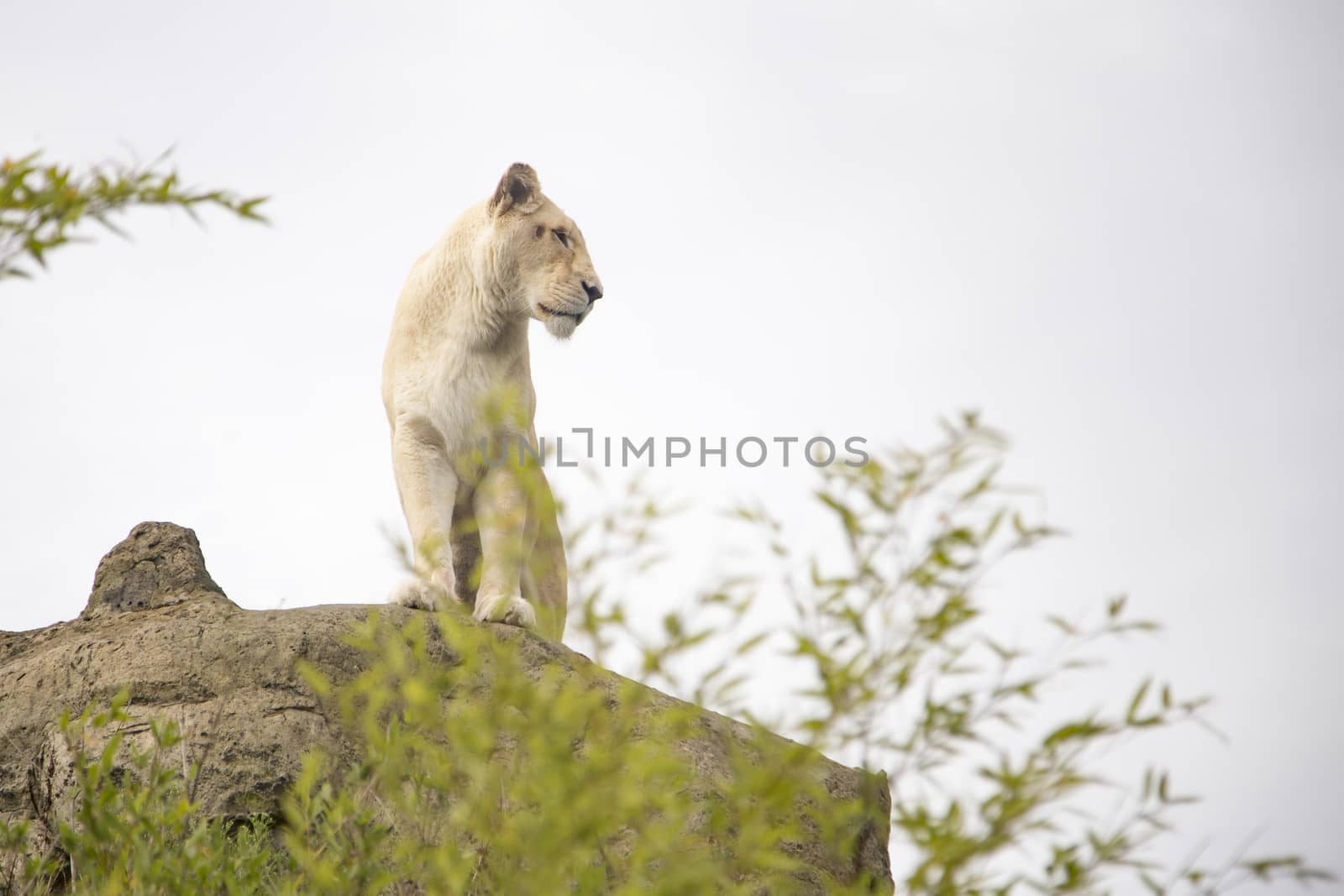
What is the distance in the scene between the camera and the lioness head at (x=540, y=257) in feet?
23.2

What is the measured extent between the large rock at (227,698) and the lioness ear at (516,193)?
2346mm

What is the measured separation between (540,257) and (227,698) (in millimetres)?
2765

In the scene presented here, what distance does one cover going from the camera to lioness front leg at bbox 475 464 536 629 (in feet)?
Result: 20.2

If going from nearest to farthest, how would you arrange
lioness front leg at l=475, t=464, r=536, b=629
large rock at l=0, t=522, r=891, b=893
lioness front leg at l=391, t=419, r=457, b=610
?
1. large rock at l=0, t=522, r=891, b=893
2. lioness front leg at l=475, t=464, r=536, b=629
3. lioness front leg at l=391, t=419, r=457, b=610

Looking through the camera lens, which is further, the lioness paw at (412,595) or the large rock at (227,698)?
the lioness paw at (412,595)

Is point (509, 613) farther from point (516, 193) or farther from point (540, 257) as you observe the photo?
point (516, 193)

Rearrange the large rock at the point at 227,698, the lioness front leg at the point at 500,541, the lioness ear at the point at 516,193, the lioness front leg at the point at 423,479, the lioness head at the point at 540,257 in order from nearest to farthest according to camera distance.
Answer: the large rock at the point at 227,698 → the lioness front leg at the point at 500,541 → the lioness front leg at the point at 423,479 → the lioness head at the point at 540,257 → the lioness ear at the point at 516,193

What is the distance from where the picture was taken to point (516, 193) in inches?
286

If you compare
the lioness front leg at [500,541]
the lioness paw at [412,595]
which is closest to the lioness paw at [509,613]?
A: the lioness front leg at [500,541]

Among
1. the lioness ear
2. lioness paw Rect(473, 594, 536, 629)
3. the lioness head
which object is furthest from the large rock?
the lioness ear

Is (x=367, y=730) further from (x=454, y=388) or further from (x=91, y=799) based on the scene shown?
(x=454, y=388)

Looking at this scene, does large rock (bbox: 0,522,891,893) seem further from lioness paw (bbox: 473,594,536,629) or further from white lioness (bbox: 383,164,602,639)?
white lioness (bbox: 383,164,602,639)

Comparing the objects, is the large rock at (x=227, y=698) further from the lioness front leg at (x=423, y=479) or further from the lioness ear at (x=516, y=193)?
the lioness ear at (x=516, y=193)

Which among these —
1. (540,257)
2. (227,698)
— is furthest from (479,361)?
(227,698)
